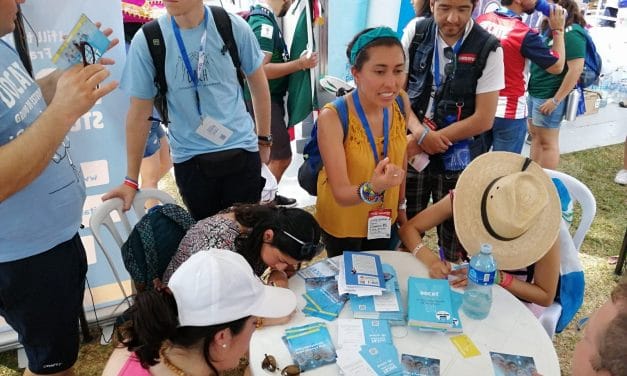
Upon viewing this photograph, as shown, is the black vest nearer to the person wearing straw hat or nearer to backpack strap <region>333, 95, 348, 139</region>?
the person wearing straw hat

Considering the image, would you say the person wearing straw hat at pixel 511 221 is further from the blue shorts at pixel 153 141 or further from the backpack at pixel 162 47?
the blue shorts at pixel 153 141

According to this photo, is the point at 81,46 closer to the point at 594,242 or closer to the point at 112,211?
the point at 112,211

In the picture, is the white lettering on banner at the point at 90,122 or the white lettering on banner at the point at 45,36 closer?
the white lettering on banner at the point at 45,36

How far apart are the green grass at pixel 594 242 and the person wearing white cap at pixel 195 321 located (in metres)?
1.39

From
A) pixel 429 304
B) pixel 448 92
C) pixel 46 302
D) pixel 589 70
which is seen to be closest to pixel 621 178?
pixel 589 70

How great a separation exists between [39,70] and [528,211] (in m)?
2.08

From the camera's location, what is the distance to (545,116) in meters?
3.80

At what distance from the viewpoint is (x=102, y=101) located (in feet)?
7.14

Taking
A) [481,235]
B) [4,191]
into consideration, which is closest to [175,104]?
[4,191]

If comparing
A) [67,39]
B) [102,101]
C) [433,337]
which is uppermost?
[67,39]

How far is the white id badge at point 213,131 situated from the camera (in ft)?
Result: 6.75

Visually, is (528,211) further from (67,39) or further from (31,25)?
(31,25)

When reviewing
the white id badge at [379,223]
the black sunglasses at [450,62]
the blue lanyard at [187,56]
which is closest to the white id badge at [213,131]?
the blue lanyard at [187,56]

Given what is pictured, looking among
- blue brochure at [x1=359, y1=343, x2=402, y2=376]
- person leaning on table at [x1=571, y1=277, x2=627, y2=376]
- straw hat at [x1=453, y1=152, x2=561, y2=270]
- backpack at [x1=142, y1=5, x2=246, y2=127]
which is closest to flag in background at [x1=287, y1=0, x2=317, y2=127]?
backpack at [x1=142, y1=5, x2=246, y2=127]
